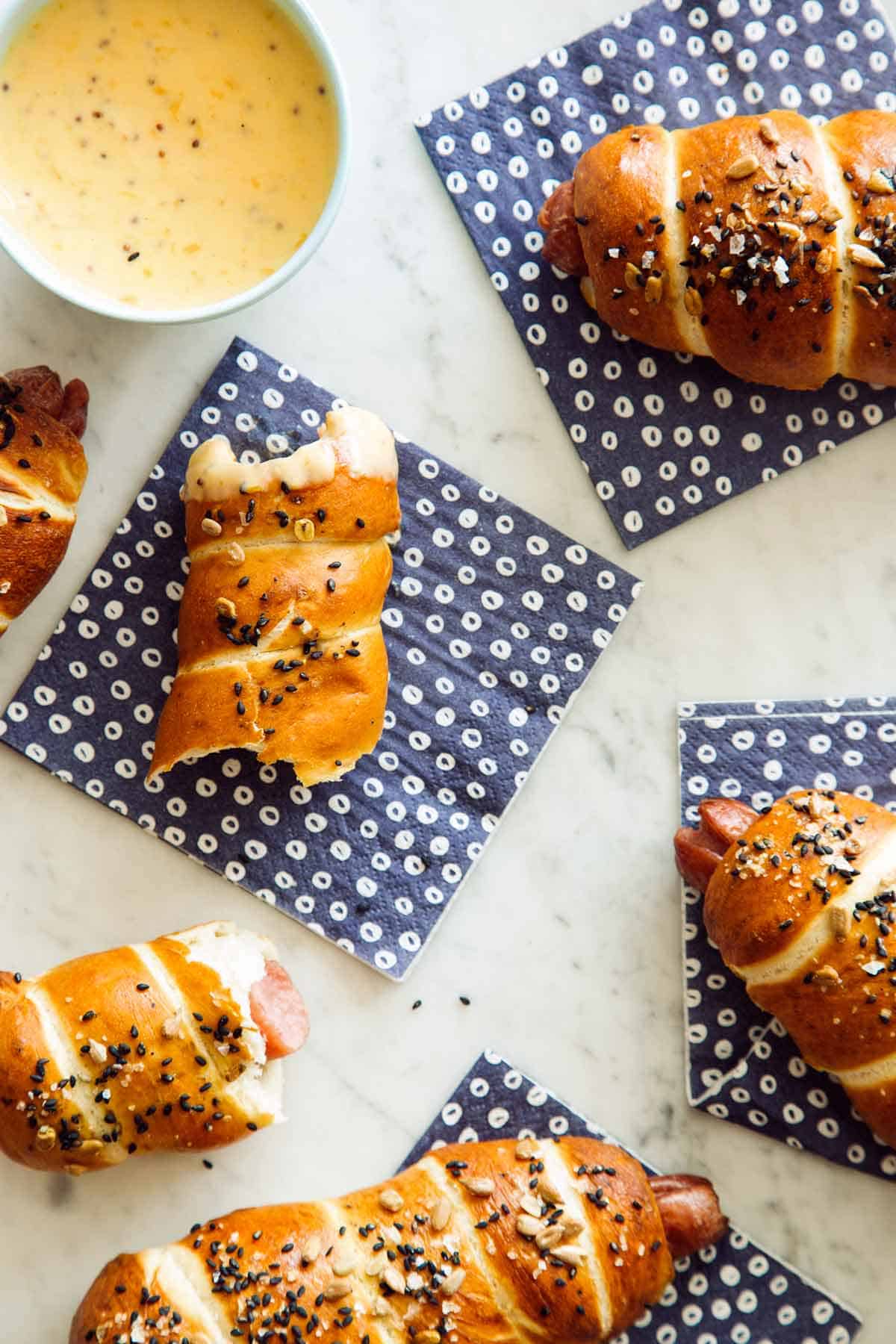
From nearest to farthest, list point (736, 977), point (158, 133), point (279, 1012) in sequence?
point (158, 133) → point (279, 1012) → point (736, 977)

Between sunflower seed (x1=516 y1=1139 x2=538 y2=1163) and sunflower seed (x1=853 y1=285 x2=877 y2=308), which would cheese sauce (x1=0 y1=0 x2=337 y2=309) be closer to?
sunflower seed (x1=853 y1=285 x2=877 y2=308)

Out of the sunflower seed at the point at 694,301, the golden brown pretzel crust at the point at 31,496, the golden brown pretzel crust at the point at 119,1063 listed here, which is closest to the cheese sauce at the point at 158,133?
the golden brown pretzel crust at the point at 31,496

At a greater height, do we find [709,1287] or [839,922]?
[839,922]

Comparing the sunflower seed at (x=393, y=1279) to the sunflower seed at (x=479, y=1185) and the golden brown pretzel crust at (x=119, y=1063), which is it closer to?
the sunflower seed at (x=479, y=1185)

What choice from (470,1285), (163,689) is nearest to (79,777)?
(163,689)

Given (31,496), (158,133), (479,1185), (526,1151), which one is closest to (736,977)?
(526,1151)

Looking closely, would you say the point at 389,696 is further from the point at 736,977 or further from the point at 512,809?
the point at 736,977
